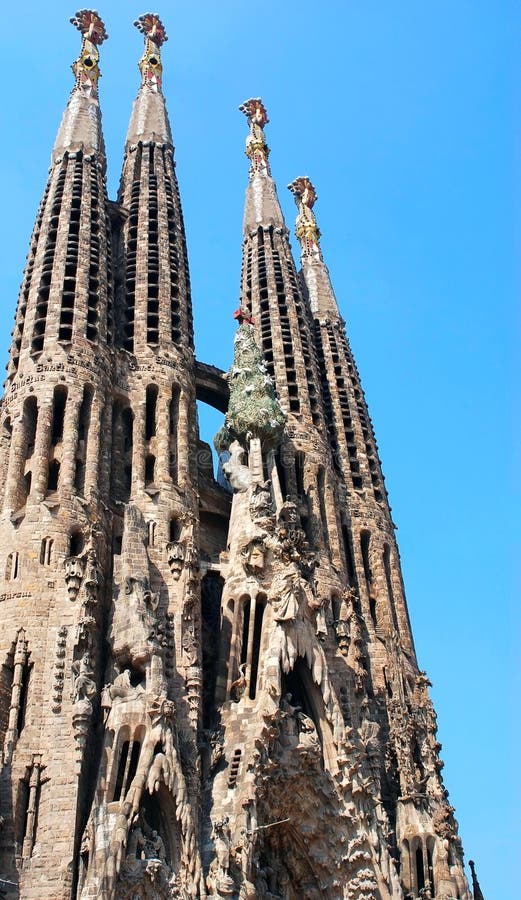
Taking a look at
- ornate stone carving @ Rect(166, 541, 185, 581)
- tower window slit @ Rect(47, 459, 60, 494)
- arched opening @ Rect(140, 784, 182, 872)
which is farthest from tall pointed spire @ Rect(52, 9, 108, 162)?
arched opening @ Rect(140, 784, 182, 872)

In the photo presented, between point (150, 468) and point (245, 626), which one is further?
point (150, 468)

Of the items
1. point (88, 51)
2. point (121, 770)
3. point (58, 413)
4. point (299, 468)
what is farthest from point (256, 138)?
point (121, 770)

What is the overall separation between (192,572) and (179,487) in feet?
10.5

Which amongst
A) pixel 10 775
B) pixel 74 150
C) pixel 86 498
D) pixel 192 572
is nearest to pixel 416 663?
pixel 192 572

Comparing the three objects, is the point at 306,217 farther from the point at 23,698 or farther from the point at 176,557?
the point at 23,698

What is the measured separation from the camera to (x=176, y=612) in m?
28.7

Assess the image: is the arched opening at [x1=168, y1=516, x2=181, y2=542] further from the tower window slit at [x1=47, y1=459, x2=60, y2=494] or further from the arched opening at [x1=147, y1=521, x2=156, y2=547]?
the tower window slit at [x1=47, y1=459, x2=60, y2=494]

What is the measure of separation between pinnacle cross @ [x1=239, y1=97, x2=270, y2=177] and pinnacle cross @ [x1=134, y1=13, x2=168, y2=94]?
5548 mm

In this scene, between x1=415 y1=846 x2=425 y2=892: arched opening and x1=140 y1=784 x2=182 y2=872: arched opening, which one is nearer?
x1=140 y1=784 x2=182 y2=872: arched opening

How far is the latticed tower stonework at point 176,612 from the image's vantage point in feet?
79.3

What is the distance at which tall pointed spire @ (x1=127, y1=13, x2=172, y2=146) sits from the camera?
4284 centimetres

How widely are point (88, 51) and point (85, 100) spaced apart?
366 centimetres


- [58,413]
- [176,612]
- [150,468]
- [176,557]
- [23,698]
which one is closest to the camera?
[23,698]

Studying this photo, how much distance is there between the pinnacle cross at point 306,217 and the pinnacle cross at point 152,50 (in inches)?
335
